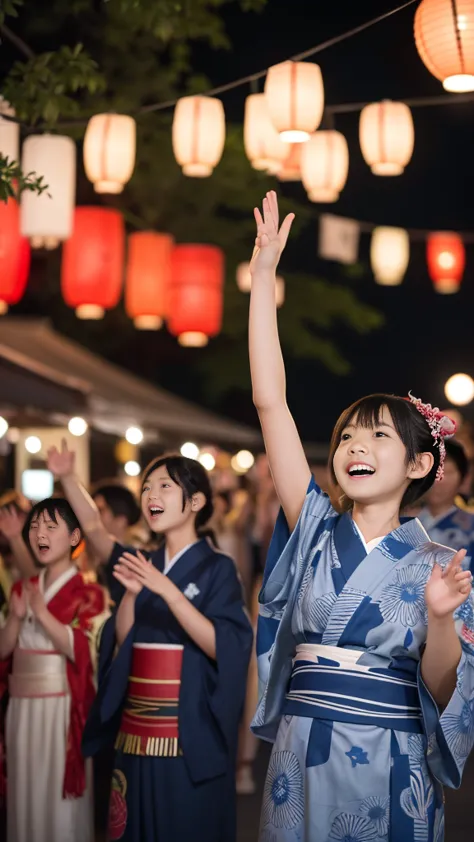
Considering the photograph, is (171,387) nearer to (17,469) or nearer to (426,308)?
(426,308)

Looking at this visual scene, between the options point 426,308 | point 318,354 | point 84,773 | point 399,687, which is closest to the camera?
point 399,687

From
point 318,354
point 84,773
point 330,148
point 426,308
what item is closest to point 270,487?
point 330,148

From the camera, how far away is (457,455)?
7840mm

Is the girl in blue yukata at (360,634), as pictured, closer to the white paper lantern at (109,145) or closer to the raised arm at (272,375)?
the raised arm at (272,375)

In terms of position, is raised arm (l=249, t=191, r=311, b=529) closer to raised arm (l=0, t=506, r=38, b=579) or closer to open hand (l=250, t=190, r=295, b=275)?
open hand (l=250, t=190, r=295, b=275)

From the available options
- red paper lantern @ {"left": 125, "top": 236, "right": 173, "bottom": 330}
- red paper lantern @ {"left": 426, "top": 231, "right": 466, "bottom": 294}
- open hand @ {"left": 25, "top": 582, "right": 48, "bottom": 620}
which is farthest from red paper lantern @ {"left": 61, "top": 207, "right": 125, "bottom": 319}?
open hand @ {"left": 25, "top": 582, "right": 48, "bottom": 620}

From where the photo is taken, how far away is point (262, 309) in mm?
3875

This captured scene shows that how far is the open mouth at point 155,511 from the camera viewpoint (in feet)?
17.9

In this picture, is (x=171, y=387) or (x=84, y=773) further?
(x=171, y=387)

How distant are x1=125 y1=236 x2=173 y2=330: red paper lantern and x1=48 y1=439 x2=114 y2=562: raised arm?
1153cm

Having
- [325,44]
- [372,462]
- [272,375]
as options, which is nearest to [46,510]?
[272,375]

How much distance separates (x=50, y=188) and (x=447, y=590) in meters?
7.87

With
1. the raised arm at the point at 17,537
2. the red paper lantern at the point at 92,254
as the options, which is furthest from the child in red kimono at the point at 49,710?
the red paper lantern at the point at 92,254

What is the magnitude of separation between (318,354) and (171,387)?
26.7 feet
